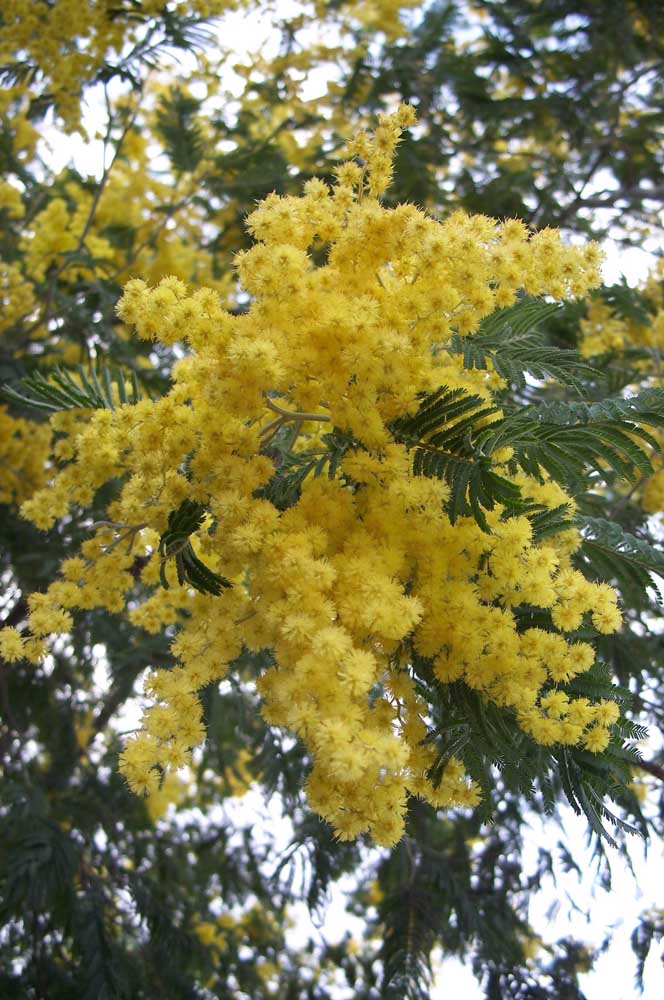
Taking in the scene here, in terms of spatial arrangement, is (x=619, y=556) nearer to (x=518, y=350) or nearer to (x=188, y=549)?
(x=518, y=350)

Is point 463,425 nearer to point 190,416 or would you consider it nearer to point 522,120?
point 190,416

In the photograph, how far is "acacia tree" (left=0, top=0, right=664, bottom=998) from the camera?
6.69ft

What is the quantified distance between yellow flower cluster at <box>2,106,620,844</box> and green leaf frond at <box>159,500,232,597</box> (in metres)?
0.04

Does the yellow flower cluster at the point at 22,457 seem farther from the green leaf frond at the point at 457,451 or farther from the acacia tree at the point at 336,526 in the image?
the green leaf frond at the point at 457,451

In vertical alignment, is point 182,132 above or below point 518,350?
above

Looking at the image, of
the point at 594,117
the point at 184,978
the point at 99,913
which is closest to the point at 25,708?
the point at 99,913

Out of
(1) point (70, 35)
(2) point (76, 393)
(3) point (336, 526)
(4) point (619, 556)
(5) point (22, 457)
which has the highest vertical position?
(1) point (70, 35)

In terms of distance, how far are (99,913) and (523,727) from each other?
10.8 feet

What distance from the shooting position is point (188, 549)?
2.37 meters

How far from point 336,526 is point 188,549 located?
0.42 m

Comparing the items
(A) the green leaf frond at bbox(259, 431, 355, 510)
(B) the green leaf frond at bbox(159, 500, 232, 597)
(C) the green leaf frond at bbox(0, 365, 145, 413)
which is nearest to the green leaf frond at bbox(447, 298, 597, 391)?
(A) the green leaf frond at bbox(259, 431, 355, 510)

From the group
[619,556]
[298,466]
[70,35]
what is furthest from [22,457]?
[619,556]

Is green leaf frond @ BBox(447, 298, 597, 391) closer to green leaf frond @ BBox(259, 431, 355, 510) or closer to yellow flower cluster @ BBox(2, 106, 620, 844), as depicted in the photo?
yellow flower cluster @ BBox(2, 106, 620, 844)

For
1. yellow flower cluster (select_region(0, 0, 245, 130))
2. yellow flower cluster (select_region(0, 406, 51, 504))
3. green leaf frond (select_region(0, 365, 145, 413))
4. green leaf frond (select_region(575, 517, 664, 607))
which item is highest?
yellow flower cluster (select_region(0, 0, 245, 130))
